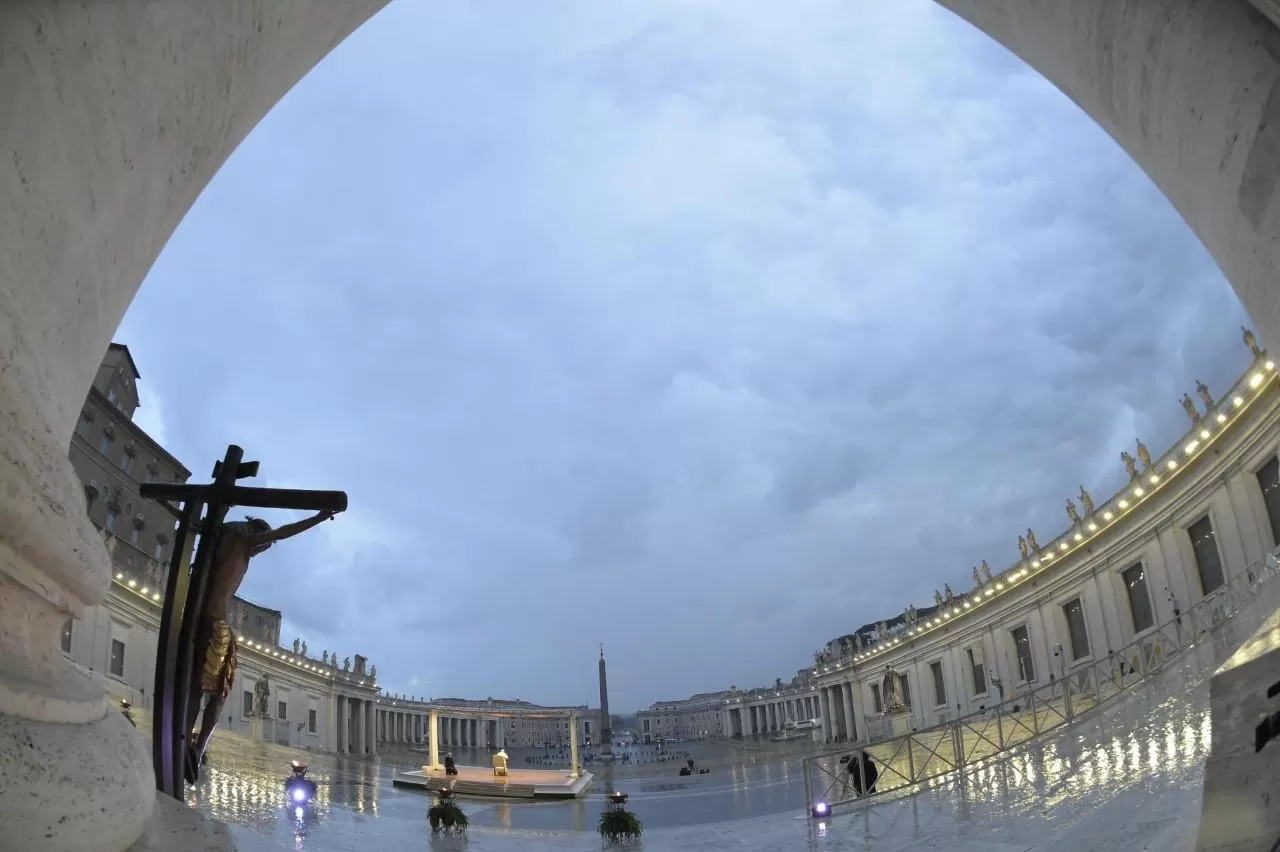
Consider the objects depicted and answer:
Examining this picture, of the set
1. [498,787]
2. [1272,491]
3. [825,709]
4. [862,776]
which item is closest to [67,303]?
[862,776]

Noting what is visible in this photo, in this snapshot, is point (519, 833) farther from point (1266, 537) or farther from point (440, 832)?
point (1266, 537)

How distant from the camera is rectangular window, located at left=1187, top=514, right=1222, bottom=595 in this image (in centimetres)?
2762

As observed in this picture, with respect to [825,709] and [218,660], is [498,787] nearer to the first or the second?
[218,660]

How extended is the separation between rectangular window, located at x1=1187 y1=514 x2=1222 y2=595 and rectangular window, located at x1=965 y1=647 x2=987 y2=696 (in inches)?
792

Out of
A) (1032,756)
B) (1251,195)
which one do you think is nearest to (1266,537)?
(1032,756)

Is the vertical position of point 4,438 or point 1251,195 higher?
point 1251,195

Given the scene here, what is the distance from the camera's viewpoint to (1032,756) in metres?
11.7

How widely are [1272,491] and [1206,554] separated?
4.93 metres

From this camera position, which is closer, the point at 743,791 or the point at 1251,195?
the point at 1251,195

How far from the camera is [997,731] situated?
67.7 ft

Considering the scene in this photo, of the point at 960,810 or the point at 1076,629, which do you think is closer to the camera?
the point at 960,810

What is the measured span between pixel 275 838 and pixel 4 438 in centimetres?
636

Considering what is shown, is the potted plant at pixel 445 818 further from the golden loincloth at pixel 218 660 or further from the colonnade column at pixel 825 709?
the colonnade column at pixel 825 709

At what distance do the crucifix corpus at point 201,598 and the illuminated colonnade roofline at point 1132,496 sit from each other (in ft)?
52.3
